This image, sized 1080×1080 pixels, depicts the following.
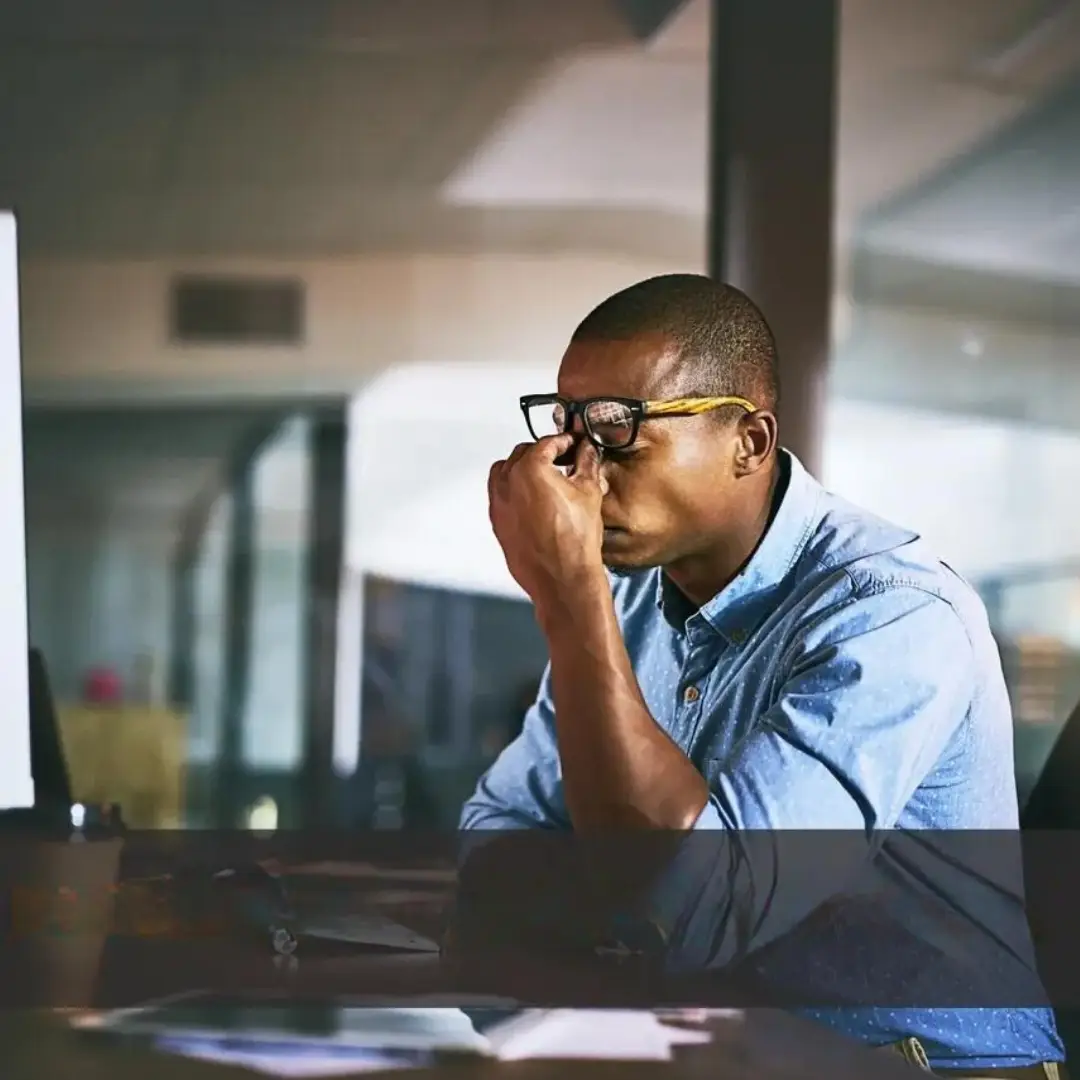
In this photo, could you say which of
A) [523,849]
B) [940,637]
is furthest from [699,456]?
[523,849]

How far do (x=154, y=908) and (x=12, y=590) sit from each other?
341 millimetres

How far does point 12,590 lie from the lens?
1.49 metres

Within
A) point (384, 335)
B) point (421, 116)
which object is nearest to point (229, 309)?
point (384, 335)

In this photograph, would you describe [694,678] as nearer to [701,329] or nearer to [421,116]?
[701,329]

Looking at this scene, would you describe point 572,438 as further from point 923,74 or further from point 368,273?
point 923,74

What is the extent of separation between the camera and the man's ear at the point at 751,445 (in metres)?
1.38

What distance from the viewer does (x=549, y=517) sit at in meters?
1.30

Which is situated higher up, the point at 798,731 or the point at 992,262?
the point at 992,262

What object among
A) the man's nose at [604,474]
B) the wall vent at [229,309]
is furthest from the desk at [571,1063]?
the wall vent at [229,309]

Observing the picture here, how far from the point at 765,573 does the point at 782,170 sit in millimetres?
586

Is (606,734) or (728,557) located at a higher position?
(728,557)

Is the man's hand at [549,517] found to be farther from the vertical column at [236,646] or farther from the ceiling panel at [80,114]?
the ceiling panel at [80,114]

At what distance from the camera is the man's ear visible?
4.53ft

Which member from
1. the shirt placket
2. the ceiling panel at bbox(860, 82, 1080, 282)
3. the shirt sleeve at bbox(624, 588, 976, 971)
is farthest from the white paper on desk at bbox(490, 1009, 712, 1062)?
the ceiling panel at bbox(860, 82, 1080, 282)
